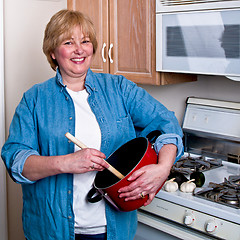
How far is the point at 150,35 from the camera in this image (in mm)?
2105

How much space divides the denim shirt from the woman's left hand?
0.30 feet

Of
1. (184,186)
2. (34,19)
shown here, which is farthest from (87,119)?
(34,19)

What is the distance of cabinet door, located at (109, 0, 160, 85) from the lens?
2105 mm

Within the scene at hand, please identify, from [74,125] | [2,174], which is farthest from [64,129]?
[2,174]

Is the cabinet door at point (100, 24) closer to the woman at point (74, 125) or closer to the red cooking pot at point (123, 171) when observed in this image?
the woman at point (74, 125)

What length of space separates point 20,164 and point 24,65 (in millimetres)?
1539

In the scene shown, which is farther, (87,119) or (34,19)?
(34,19)

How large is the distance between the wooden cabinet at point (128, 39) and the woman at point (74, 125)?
75 centimetres

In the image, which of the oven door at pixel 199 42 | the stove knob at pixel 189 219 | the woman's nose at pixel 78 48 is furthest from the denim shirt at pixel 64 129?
the oven door at pixel 199 42

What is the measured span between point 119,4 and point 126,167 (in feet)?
3.80

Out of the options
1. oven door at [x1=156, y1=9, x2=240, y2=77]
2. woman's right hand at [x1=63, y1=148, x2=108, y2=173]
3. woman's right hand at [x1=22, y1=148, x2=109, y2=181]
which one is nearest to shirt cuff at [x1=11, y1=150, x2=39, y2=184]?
woman's right hand at [x1=22, y1=148, x2=109, y2=181]

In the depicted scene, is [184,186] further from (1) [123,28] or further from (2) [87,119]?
(1) [123,28]

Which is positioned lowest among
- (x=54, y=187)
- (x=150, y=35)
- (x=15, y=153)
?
(x=54, y=187)

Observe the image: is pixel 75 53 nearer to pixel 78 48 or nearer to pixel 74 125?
pixel 78 48
